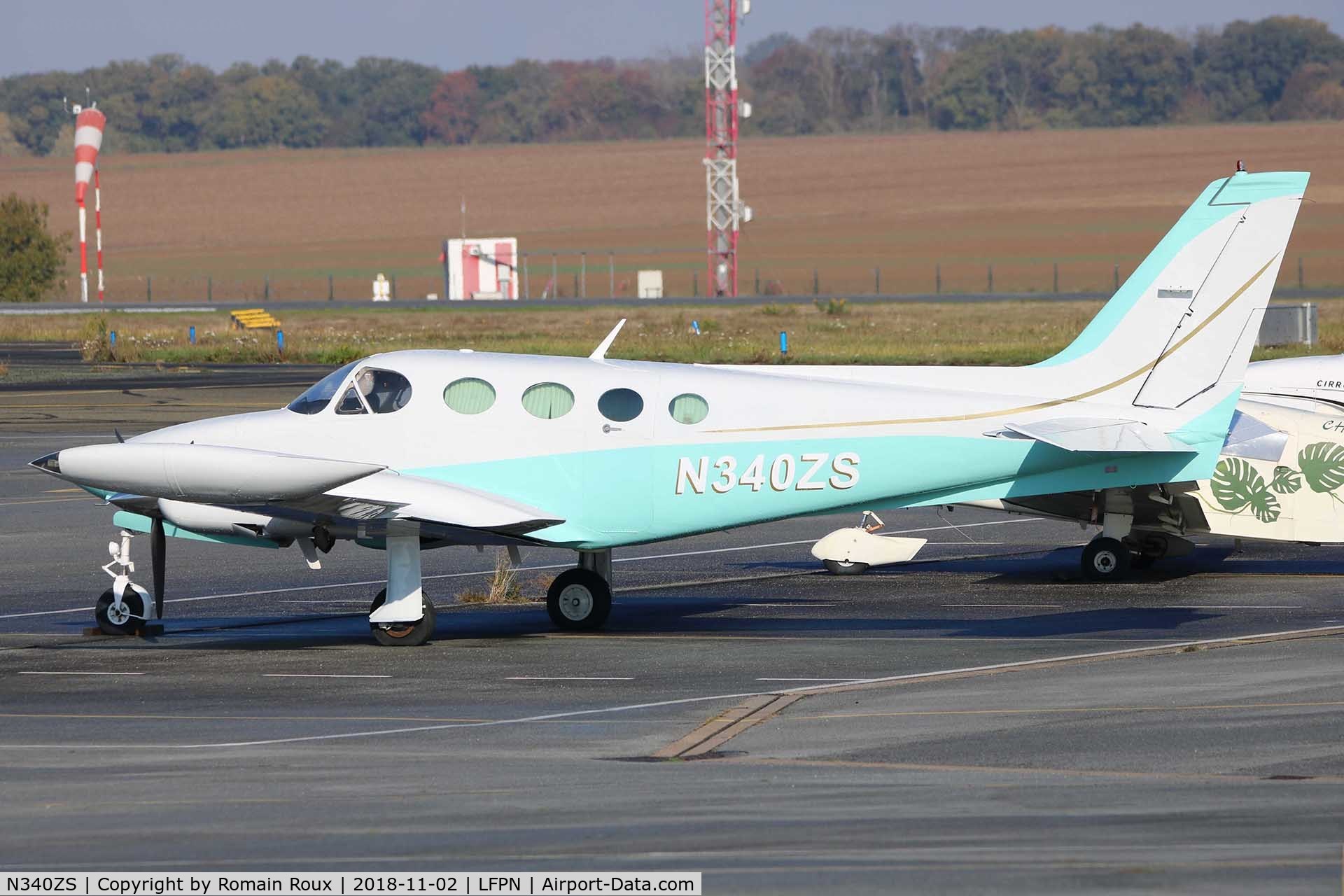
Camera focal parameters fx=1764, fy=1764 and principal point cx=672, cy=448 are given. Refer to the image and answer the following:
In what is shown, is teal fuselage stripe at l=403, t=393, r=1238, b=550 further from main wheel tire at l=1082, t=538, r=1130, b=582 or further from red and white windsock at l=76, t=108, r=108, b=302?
red and white windsock at l=76, t=108, r=108, b=302

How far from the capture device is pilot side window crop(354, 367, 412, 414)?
15.8m

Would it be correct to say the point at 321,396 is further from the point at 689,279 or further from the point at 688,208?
the point at 688,208

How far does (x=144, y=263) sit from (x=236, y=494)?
112757 millimetres

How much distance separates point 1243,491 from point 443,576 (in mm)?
8930

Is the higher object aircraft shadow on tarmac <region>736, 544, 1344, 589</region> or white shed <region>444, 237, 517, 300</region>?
white shed <region>444, 237, 517, 300</region>

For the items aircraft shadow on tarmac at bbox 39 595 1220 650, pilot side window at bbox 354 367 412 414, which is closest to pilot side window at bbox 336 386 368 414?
pilot side window at bbox 354 367 412 414

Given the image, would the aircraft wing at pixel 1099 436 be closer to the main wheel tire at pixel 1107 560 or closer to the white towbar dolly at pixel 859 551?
the main wheel tire at pixel 1107 560

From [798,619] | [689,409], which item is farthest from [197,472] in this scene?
[798,619]

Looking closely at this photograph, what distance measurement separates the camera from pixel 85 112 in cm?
7300

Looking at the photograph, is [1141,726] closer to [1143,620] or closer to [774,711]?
[774,711]

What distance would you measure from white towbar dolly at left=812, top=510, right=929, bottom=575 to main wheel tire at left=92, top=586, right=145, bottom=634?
7374 millimetres

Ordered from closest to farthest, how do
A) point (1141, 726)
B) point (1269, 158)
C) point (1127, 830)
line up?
point (1127, 830) < point (1141, 726) < point (1269, 158)

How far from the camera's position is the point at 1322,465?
18.6 m

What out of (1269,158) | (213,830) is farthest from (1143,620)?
(1269,158)
